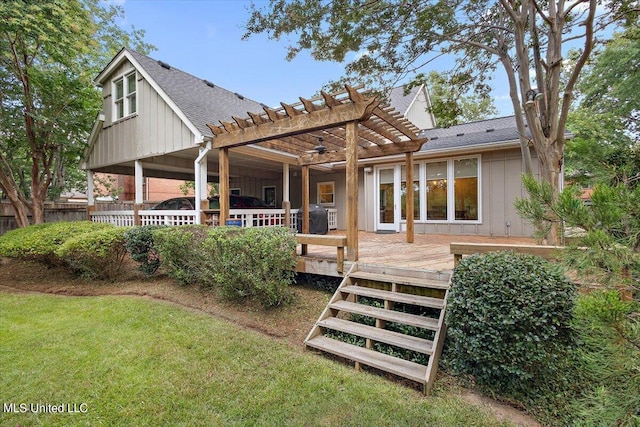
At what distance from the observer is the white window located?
11711mm

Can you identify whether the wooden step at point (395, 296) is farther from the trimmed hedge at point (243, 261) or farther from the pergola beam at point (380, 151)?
the pergola beam at point (380, 151)

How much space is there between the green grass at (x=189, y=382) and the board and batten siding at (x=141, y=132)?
4.87 metres

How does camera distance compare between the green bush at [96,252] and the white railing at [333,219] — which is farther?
the white railing at [333,219]

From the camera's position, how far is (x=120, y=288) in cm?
595

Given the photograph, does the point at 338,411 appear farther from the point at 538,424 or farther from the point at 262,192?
the point at 262,192

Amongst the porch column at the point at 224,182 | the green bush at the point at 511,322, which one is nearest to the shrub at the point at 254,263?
the porch column at the point at 224,182

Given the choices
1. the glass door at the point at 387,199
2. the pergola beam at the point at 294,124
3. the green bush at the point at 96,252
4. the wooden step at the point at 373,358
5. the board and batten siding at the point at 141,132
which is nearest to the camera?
the wooden step at the point at 373,358

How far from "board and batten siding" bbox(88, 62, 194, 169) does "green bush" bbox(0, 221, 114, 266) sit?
273 cm

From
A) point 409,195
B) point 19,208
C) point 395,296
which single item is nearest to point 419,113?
point 409,195

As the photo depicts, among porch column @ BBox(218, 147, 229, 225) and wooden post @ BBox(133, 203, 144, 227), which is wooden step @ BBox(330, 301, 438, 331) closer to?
porch column @ BBox(218, 147, 229, 225)

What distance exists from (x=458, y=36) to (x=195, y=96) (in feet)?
23.8

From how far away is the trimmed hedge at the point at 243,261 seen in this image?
4.29 meters

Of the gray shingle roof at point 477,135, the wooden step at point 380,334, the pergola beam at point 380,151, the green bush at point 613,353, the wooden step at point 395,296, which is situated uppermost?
the gray shingle roof at point 477,135

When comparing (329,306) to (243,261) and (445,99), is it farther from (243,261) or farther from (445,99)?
(445,99)
